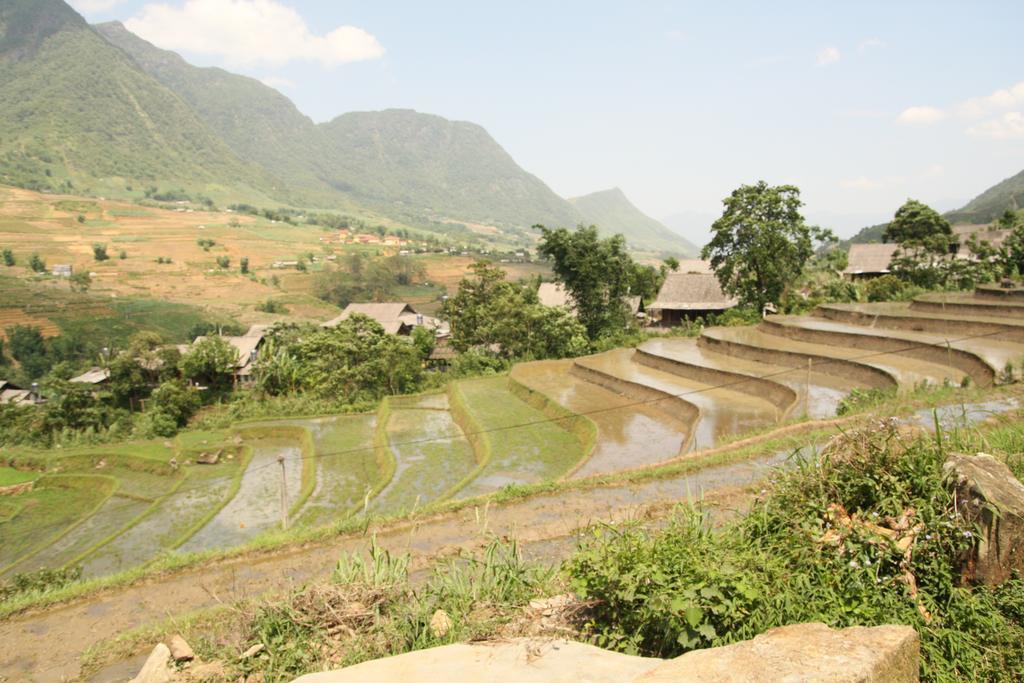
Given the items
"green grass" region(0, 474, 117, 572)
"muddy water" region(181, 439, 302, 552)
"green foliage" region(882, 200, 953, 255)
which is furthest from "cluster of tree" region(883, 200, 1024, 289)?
"green grass" region(0, 474, 117, 572)

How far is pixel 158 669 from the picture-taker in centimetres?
399

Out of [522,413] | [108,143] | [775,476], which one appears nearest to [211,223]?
[108,143]

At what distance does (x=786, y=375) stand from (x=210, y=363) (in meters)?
26.4

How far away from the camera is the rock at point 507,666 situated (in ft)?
8.89

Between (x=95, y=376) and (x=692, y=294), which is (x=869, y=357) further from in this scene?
(x=95, y=376)

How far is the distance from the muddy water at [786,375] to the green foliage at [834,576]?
10.5 metres

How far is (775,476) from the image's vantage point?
4250 mm

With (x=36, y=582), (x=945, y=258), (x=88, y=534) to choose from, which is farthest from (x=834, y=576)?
(x=945, y=258)

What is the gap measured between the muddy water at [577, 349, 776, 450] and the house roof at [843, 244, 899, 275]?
2458 centimetres

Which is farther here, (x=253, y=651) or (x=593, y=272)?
(x=593, y=272)

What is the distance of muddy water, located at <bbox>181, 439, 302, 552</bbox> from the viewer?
1428 cm

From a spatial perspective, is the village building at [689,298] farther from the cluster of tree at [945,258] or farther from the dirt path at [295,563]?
the dirt path at [295,563]

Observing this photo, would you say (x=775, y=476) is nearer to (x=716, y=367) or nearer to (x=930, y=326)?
(x=716, y=367)

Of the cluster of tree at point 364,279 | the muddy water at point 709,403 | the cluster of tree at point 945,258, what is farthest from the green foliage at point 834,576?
the cluster of tree at point 364,279
